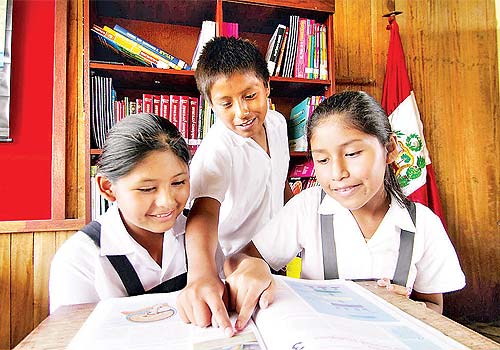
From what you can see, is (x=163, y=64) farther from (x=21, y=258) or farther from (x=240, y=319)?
(x=240, y=319)

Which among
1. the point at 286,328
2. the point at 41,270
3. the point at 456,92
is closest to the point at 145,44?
the point at 41,270

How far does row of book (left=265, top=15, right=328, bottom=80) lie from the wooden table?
4.35 feet

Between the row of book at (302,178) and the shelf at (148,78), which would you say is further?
the row of book at (302,178)

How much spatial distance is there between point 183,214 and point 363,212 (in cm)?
46

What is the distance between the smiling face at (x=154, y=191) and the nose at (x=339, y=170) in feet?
1.10

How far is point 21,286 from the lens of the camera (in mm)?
1488

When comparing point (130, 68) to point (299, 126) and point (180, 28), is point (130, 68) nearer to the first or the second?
point (180, 28)

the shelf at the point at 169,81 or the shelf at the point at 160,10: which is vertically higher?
the shelf at the point at 160,10

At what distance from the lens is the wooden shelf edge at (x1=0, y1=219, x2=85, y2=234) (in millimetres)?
1486

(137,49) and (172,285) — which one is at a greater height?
(137,49)

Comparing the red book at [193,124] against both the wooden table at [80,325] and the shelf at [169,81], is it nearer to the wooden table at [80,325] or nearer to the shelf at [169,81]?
the shelf at [169,81]

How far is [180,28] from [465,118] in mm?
1783

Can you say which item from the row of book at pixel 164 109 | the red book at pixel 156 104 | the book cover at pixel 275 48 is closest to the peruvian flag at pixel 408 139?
the book cover at pixel 275 48

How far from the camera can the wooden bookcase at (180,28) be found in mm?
1599
